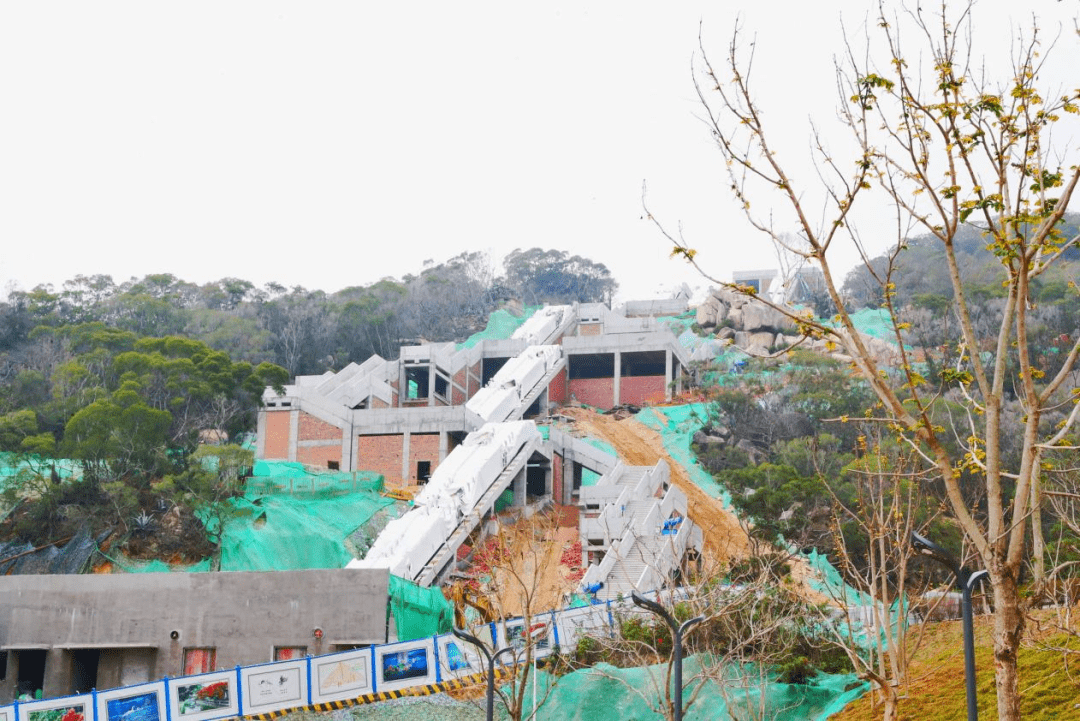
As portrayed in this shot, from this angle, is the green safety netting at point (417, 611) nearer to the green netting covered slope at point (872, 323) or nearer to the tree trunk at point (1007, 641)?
the tree trunk at point (1007, 641)

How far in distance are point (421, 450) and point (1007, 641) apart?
3056 centimetres

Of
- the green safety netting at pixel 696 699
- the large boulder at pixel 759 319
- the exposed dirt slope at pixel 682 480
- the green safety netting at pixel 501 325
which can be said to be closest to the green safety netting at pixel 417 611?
the green safety netting at pixel 696 699

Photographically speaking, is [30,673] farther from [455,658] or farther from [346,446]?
[346,446]

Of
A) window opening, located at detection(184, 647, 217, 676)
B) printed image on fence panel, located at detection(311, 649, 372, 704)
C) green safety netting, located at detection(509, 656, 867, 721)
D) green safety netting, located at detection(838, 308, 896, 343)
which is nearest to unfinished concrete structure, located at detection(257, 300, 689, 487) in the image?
green safety netting, located at detection(838, 308, 896, 343)

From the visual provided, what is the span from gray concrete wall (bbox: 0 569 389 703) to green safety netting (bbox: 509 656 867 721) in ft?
17.5

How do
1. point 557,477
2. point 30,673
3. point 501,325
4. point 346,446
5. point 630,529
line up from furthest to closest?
point 501,325
point 346,446
point 557,477
point 630,529
point 30,673

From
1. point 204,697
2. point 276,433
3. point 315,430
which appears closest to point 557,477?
point 315,430

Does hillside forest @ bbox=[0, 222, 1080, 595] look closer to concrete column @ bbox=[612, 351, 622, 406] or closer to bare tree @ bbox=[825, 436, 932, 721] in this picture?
bare tree @ bbox=[825, 436, 932, 721]

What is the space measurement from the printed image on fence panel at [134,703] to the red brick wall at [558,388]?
32.6 m

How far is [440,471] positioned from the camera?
104 ft

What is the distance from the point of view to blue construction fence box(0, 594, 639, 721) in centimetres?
1527

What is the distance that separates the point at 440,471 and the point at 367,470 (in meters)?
6.20

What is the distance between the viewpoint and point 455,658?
17844 mm

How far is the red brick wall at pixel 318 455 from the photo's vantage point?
37.7 meters
